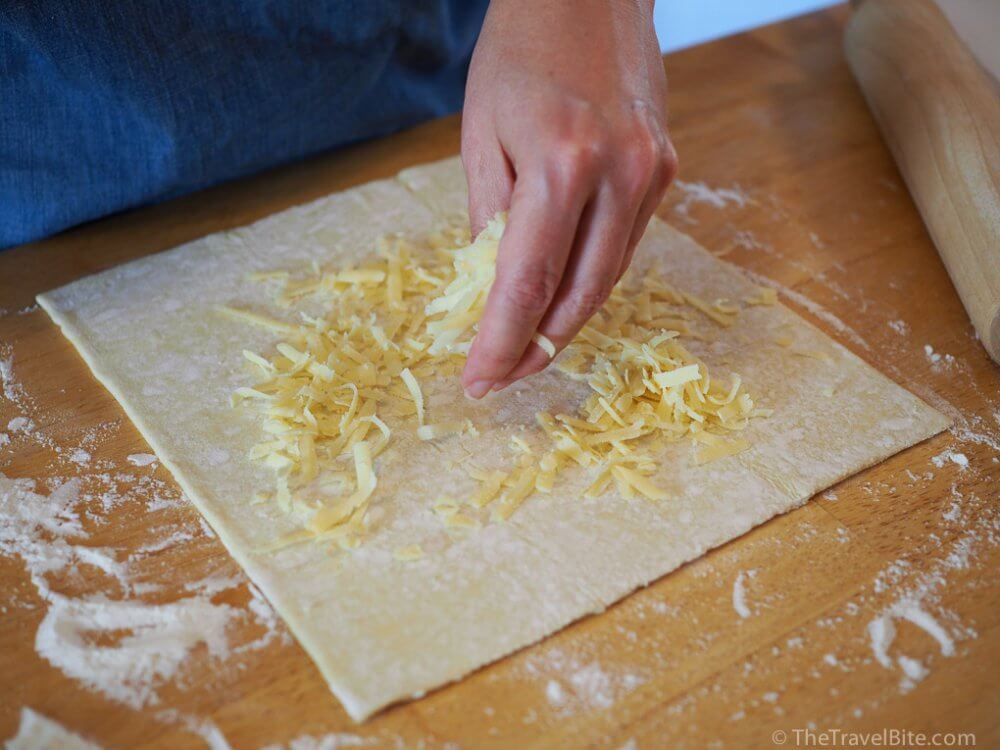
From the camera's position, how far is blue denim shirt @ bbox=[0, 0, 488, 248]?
137 cm

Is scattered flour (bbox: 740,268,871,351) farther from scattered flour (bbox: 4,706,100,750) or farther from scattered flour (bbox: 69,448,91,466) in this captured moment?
scattered flour (bbox: 4,706,100,750)

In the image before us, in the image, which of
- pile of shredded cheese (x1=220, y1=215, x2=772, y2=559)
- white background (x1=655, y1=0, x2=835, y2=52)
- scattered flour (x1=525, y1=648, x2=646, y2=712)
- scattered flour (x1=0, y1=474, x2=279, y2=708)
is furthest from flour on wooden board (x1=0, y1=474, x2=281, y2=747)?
white background (x1=655, y1=0, x2=835, y2=52)

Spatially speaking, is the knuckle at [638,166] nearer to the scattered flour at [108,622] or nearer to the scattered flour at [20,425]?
the scattered flour at [108,622]

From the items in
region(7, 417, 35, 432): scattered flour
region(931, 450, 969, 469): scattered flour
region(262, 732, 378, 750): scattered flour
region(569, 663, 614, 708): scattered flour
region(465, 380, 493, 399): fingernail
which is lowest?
region(931, 450, 969, 469): scattered flour

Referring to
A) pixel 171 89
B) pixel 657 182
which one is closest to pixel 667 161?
pixel 657 182

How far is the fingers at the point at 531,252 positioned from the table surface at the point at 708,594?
0.33 m

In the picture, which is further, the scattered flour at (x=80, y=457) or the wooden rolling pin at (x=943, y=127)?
the wooden rolling pin at (x=943, y=127)

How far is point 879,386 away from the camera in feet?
4.32

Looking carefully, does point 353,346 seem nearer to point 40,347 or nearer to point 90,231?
point 40,347

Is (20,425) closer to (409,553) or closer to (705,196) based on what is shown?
(409,553)

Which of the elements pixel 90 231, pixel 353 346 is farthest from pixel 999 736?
pixel 90 231

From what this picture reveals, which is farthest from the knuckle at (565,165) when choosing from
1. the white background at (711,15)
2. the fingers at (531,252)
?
the white background at (711,15)

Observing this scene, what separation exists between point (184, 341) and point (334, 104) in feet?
1.88

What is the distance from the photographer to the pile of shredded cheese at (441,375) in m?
1.13
